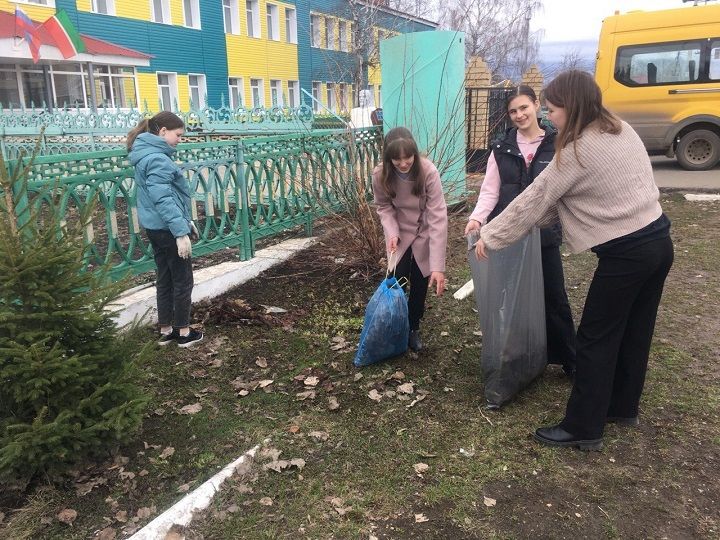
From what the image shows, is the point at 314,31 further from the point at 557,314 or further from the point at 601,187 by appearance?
the point at 601,187

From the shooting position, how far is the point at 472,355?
149 inches

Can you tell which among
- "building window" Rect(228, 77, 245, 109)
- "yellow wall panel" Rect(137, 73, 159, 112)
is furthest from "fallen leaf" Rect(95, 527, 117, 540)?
"building window" Rect(228, 77, 245, 109)

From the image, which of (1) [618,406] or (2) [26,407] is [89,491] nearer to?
(2) [26,407]

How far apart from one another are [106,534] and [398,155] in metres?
2.28

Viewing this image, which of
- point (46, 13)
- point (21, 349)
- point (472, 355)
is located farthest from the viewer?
point (46, 13)

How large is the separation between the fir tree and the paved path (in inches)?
374

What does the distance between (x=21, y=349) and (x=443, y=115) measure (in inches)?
205

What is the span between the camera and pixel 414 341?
382 centimetres

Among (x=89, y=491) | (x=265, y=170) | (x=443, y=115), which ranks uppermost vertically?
(x=443, y=115)

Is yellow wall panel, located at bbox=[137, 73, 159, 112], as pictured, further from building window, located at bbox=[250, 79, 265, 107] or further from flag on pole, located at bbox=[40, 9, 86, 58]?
building window, located at bbox=[250, 79, 265, 107]

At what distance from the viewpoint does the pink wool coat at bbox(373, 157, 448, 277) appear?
3.46 metres

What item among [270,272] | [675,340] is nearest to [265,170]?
[270,272]

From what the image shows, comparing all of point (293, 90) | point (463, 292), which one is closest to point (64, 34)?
point (293, 90)

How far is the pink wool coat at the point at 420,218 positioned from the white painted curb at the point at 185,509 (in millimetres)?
1614
